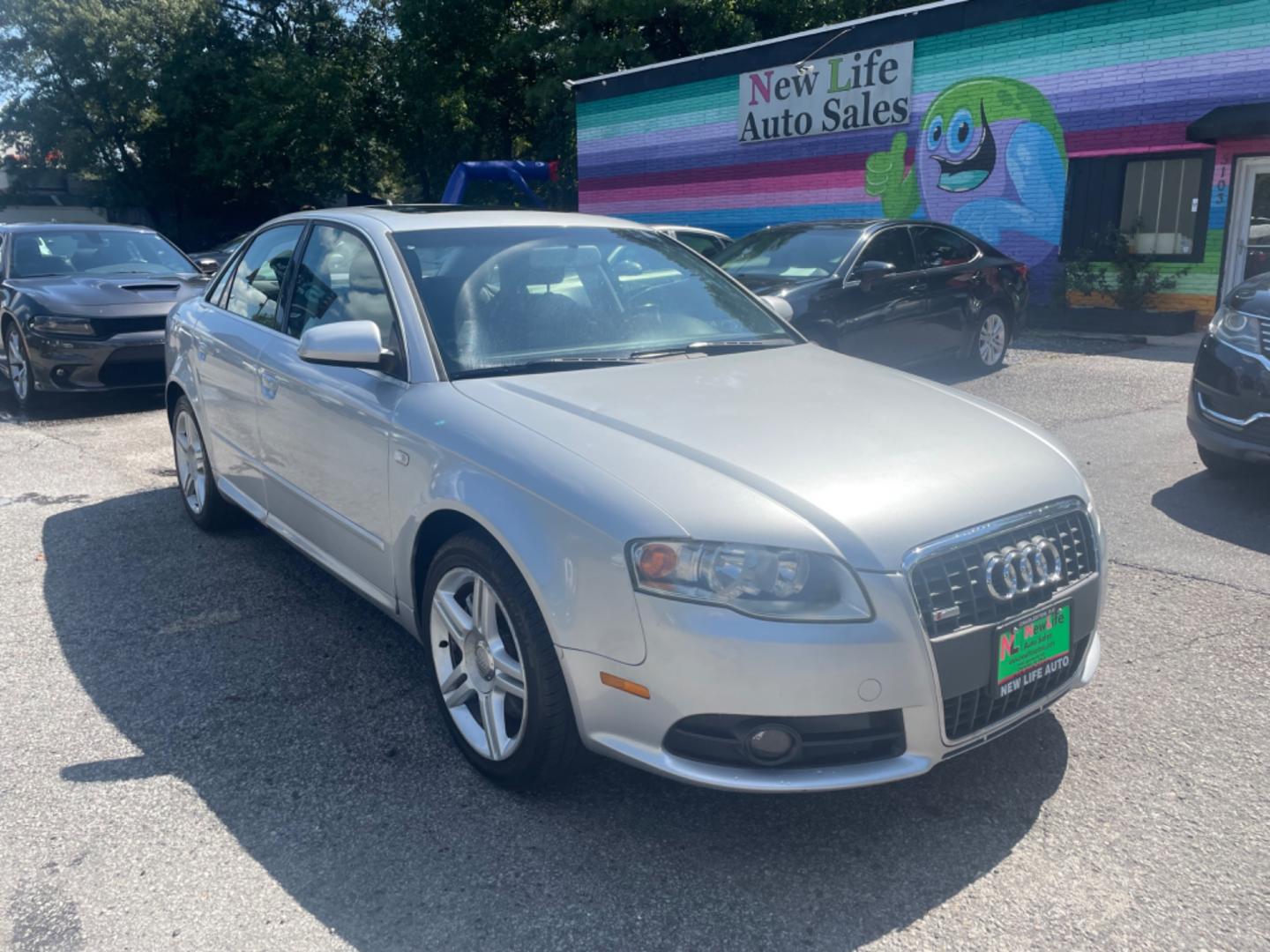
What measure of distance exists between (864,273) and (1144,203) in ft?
27.1

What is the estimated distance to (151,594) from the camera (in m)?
4.77

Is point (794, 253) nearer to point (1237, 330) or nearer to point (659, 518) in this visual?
point (1237, 330)

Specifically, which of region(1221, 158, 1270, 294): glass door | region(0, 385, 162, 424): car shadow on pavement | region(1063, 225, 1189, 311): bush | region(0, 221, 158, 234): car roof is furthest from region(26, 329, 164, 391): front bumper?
region(1221, 158, 1270, 294): glass door

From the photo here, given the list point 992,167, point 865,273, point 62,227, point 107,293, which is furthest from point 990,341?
point 62,227

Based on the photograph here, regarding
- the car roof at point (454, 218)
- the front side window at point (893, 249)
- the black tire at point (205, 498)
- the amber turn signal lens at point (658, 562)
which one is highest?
the car roof at point (454, 218)

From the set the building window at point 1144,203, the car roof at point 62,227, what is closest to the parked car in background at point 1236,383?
the building window at point 1144,203

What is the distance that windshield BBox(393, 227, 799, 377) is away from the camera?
3.65 m

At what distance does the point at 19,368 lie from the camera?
30.9 feet

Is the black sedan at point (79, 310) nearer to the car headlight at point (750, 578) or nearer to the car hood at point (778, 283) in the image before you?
the car hood at point (778, 283)

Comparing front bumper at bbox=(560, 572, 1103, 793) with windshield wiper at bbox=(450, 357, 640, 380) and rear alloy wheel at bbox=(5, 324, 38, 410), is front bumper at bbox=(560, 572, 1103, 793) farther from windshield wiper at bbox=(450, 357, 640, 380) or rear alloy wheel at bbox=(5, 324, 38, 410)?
rear alloy wheel at bbox=(5, 324, 38, 410)

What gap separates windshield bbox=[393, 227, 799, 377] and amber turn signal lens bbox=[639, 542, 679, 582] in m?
1.17

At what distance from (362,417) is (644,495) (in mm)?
1388

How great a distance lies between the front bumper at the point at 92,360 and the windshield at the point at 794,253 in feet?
16.4

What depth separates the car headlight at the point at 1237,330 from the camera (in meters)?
5.66
